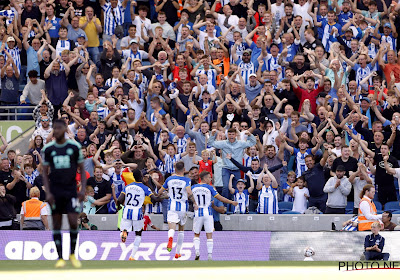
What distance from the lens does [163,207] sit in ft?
77.2

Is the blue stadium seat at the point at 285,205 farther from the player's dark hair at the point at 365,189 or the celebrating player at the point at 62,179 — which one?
the celebrating player at the point at 62,179

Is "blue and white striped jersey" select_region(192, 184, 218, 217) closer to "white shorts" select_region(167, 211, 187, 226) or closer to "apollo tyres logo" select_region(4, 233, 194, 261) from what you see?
"white shorts" select_region(167, 211, 187, 226)

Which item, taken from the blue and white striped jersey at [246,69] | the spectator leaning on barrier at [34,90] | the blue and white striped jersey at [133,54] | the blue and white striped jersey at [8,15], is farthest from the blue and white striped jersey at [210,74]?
the blue and white striped jersey at [8,15]

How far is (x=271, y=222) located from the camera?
76.3 feet

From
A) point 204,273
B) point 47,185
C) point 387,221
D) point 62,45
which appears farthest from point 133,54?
point 47,185

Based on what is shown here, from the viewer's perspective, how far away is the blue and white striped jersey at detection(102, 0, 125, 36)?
96.2ft

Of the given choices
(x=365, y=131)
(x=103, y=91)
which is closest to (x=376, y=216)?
(x=365, y=131)

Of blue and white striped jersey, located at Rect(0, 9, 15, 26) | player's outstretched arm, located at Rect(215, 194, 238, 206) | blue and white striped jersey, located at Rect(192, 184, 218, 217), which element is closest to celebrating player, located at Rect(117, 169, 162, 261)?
blue and white striped jersey, located at Rect(192, 184, 218, 217)

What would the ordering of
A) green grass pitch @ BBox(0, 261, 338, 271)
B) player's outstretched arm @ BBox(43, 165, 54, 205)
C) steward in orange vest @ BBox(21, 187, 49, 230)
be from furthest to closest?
steward in orange vest @ BBox(21, 187, 49, 230) < green grass pitch @ BBox(0, 261, 338, 271) < player's outstretched arm @ BBox(43, 165, 54, 205)

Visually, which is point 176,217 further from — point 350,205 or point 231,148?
point 350,205

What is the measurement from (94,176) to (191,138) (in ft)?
11.0

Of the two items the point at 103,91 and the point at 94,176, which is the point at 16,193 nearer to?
the point at 94,176

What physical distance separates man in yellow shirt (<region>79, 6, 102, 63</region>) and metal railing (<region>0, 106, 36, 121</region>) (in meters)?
2.94

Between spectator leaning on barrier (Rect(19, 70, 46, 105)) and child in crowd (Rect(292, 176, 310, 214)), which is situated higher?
spectator leaning on barrier (Rect(19, 70, 46, 105))
